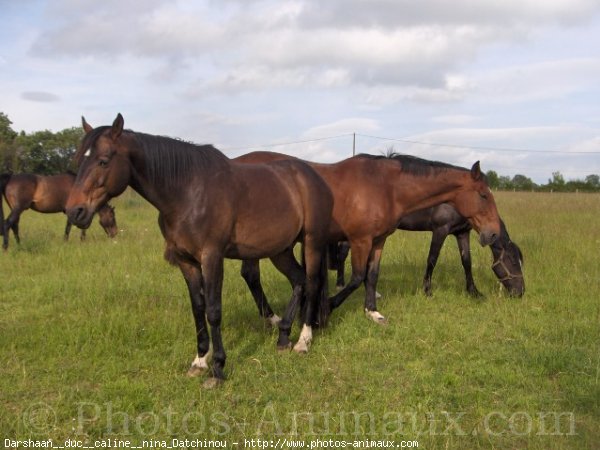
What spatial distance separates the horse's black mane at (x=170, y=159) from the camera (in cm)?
396

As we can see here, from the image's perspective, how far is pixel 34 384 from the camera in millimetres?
4016

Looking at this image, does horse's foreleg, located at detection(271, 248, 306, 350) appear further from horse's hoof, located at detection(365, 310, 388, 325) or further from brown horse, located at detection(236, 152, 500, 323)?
horse's hoof, located at detection(365, 310, 388, 325)

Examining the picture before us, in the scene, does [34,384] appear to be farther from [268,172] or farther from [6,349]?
[268,172]

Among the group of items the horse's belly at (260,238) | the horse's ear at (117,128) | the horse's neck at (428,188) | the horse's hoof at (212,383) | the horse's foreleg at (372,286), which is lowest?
the horse's hoof at (212,383)

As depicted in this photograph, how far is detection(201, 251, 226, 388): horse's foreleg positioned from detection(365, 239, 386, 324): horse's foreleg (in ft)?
8.24

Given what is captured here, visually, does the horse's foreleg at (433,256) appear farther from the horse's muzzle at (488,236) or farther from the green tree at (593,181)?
the green tree at (593,181)

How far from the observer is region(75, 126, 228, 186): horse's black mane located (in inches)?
156

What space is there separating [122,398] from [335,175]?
12.5ft

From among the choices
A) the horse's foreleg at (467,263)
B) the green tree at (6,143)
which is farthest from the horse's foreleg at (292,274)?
the green tree at (6,143)

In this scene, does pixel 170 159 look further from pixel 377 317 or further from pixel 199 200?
pixel 377 317

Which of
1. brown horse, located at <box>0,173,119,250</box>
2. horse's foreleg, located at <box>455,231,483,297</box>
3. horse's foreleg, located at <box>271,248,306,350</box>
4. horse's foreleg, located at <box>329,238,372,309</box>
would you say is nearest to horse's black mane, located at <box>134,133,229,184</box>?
horse's foreleg, located at <box>271,248,306,350</box>

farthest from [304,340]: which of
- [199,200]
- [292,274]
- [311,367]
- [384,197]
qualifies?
[384,197]

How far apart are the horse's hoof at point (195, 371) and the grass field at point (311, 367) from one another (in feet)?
0.35

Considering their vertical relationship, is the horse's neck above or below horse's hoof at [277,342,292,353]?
above
